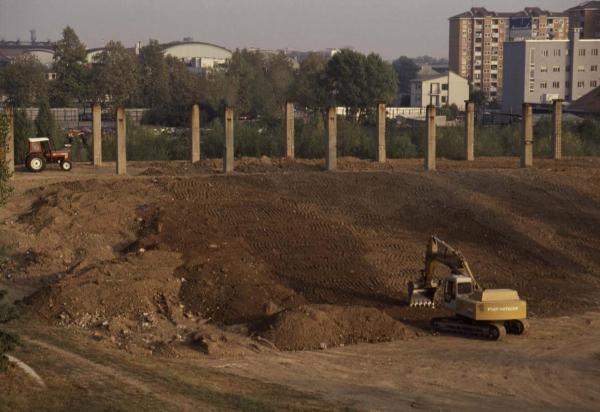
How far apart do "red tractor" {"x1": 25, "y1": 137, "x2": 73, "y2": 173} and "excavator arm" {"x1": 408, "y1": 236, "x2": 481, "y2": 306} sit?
51.4ft

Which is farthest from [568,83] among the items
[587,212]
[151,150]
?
[587,212]

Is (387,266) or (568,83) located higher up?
(568,83)

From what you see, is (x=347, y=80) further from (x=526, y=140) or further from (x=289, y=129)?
(x=526, y=140)

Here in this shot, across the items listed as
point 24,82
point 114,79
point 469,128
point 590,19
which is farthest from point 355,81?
point 590,19

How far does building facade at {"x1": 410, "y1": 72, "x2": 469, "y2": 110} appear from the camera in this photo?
339 feet

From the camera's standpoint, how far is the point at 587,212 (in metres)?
28.4

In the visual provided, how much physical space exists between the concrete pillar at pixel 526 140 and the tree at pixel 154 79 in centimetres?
4287

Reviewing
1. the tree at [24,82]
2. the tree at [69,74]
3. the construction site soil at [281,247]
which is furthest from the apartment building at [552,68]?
the construction site soil at [281,247]

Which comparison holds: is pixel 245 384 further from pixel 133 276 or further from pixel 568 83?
pixel 568 83

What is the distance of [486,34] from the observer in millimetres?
147750

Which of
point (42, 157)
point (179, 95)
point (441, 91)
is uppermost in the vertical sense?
point (441, 91)

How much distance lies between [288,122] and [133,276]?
1452 cm

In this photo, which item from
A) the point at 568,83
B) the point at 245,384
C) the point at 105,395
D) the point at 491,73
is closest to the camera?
the point at 105,395

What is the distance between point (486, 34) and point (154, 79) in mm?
76957
